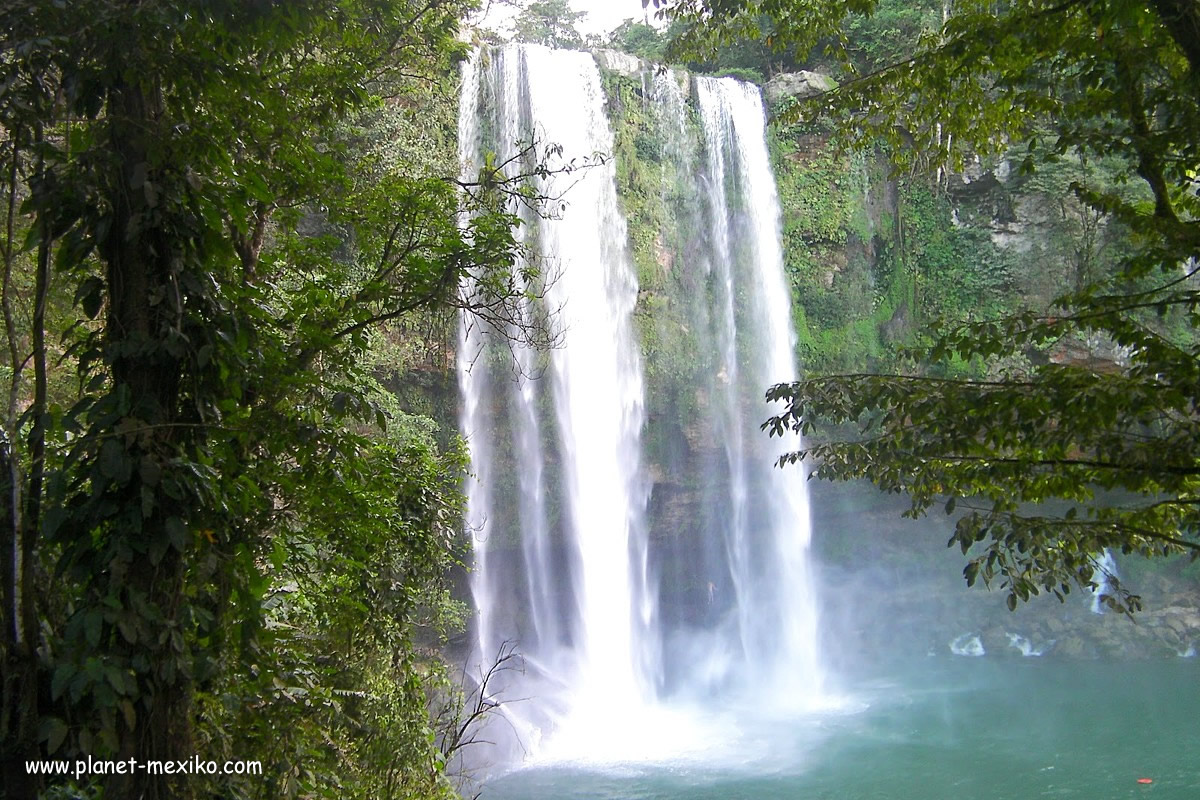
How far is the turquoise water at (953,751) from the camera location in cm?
992

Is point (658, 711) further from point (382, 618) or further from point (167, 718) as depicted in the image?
point (167, 718)

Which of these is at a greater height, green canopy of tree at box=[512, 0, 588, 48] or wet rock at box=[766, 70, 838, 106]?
green canopy of tree at box=[512, 0, 588, 48]

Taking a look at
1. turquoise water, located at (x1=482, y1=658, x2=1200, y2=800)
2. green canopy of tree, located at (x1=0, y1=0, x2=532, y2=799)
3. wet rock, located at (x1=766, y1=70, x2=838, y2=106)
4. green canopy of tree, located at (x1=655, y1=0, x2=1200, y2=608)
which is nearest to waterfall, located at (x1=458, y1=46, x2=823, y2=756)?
wet rock, located at (x1=766, y1=70, x2=838, y2=106)

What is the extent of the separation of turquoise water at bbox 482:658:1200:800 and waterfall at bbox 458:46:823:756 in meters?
1.78

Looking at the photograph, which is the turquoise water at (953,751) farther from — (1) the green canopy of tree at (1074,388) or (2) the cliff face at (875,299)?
(1) the green canopy of tree at (1074,388)

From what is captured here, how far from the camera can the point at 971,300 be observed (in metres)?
18.3

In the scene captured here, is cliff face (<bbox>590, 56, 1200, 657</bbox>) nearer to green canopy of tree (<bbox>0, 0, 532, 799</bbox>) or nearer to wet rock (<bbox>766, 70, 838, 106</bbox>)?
wet rock (<bbox>766, 70, 838, 106</bbox>)

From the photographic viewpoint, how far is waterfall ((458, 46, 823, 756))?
14688 millimetres

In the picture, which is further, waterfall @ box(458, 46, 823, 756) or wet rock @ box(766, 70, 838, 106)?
wet rock @ box(766, 70, 838, 106)

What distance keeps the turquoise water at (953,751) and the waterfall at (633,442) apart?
1.78m

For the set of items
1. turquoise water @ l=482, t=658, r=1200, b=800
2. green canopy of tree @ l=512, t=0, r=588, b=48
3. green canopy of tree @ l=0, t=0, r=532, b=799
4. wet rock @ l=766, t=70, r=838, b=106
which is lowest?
turquoise water @ l=482, t=658, r=1200, b=800

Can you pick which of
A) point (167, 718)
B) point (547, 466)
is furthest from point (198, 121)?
point (547, 466)

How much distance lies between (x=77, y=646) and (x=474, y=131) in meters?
13.5

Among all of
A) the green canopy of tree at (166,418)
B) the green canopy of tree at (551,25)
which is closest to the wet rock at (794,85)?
the green canopy of tree at (551,25)
